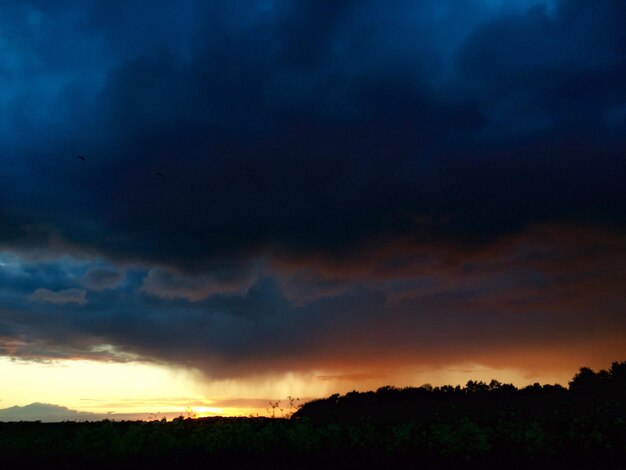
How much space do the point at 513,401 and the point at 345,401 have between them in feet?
35.6

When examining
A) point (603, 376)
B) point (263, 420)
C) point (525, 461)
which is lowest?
point (525, 461)

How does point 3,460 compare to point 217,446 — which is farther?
point 3,460

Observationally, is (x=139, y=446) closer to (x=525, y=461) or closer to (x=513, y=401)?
(x=525, y=461)

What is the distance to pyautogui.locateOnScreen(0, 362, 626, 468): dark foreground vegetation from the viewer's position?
20578 mm

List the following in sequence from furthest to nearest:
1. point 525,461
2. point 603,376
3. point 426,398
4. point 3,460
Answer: point 603,376
point 426,398
point 3,460
point 525,461

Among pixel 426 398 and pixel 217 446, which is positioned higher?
pixel 426 398

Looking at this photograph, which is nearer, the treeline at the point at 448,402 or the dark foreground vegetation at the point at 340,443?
the dark foreground vegetation at the point at 340,443

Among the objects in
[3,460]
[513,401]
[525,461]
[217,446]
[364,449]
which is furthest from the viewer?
[513,401]

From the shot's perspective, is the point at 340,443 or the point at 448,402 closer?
the point at 340,443

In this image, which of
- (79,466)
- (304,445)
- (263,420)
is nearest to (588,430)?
(304,445)

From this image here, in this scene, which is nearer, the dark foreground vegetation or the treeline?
the dark foreground vegetation

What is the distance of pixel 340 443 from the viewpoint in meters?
22.8

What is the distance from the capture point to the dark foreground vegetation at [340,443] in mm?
20578

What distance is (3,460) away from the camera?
25.4m
